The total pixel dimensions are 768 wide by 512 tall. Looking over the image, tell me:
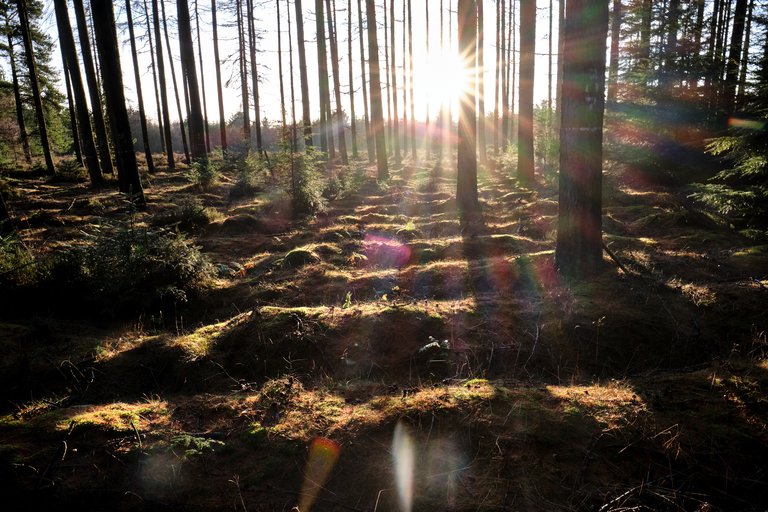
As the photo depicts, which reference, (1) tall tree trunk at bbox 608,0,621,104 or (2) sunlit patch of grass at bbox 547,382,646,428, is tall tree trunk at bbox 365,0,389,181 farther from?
(2) sunlit patch of grass at bbox 547,382,646,428

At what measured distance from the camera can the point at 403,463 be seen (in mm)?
2484

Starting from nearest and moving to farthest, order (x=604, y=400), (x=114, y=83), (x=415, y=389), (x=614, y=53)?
(x=604, y=400) < (x=415, y=389) < (x=114, y=83) < (x=614, y=53)

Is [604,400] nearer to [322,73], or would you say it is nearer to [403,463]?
[403,463]

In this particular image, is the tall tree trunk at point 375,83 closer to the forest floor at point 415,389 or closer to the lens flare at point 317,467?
the forest floor at point 415,389

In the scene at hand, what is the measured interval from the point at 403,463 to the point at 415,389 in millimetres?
778

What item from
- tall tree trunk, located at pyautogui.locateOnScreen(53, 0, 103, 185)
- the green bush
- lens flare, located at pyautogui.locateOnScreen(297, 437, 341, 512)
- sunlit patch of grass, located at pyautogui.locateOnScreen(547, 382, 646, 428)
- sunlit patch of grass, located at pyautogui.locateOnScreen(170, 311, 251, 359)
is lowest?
lens flare, located at pyautogui.locateOnScreen(297, 437, 341, 512)

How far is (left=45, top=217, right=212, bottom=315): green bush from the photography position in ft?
17.3

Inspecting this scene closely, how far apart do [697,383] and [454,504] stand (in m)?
2.24

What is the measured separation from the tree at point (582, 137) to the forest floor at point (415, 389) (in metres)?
0.45

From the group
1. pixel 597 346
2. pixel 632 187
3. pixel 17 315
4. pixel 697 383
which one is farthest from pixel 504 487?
pixel 632 187

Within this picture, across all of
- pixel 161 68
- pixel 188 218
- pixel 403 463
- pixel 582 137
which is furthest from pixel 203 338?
pixel 161 68

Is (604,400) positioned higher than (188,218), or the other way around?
(188,218)

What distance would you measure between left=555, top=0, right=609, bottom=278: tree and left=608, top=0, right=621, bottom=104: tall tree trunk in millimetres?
10227

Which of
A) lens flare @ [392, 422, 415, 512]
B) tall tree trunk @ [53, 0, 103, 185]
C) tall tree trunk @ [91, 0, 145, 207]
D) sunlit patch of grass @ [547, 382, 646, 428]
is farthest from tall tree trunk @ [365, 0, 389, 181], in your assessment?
lens flare @ [392, 422, 415, 512]
